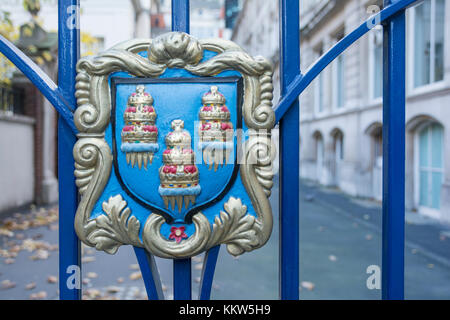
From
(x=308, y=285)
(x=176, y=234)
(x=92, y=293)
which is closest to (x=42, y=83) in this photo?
(x=176, y=234)

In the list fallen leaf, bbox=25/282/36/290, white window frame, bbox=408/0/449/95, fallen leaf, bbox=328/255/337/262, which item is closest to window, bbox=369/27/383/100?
white window frame, bbox=408/0/449/95

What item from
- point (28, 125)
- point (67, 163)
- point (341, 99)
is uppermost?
point (341, 99)

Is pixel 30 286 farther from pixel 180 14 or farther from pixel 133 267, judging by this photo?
pixel 180 14

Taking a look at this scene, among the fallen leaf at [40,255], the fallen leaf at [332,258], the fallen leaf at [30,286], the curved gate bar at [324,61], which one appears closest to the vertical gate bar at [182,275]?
the curved gate bar at [324,61]

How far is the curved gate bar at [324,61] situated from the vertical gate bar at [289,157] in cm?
4

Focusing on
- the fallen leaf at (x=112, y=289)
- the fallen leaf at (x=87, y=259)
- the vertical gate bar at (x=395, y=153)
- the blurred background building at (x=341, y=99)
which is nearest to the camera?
the vertical gate bar at (x=395, y=153)

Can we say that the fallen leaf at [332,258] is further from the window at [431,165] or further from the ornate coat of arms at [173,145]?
the ornate coat of arms at [173,145]

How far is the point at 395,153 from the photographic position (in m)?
0.96

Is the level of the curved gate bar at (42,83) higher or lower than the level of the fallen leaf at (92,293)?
higher

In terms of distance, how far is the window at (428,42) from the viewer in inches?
247

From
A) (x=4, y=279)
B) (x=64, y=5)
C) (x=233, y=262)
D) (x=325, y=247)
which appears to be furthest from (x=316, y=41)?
(x=64, y=5)

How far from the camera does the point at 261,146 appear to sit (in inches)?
34.4

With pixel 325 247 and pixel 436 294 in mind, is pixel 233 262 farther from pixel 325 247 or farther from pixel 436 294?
pixel 436 294

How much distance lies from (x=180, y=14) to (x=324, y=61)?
40cm
